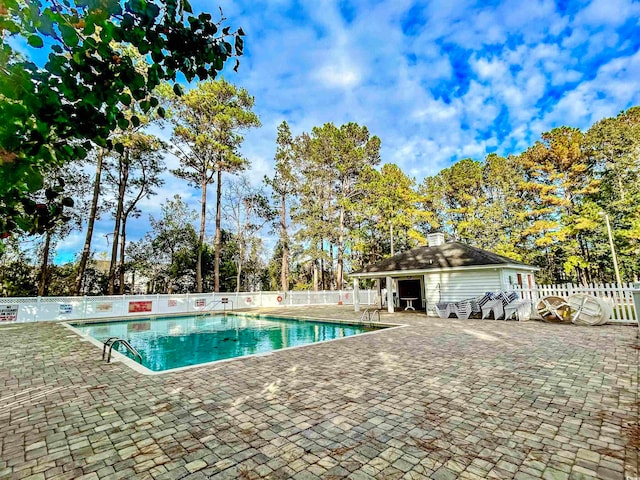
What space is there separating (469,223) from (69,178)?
29.3 meters

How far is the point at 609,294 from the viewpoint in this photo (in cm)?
992

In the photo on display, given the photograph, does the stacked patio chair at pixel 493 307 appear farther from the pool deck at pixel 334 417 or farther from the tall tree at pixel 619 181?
the tall tree at pixel 619 181

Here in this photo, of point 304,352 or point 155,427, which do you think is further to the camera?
point 304,352

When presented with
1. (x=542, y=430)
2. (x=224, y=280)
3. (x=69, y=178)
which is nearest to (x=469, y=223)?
(x=224, y=280)

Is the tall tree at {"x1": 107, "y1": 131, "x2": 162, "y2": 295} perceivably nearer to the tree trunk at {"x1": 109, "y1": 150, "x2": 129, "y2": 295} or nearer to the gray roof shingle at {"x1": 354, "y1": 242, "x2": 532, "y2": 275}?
the tree trunk at {"x1": 109, "y1": 150, "x2": 129, "y2": 295}

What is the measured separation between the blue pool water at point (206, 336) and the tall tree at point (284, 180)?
987 centimetres

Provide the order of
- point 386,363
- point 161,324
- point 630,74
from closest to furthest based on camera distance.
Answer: point 386,363 < point 161,324 < point 630,74

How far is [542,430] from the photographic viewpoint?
2.80m

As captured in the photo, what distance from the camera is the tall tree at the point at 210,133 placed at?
20375 millimetres

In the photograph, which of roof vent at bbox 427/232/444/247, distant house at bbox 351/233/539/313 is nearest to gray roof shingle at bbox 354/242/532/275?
distant house at bbox 351/233/539/313

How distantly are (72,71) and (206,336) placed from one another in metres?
11.5

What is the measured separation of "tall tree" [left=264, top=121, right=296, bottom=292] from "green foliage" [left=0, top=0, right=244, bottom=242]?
77.0ft

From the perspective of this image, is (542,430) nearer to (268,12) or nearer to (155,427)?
(155,427)

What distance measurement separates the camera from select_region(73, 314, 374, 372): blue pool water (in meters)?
8.45
